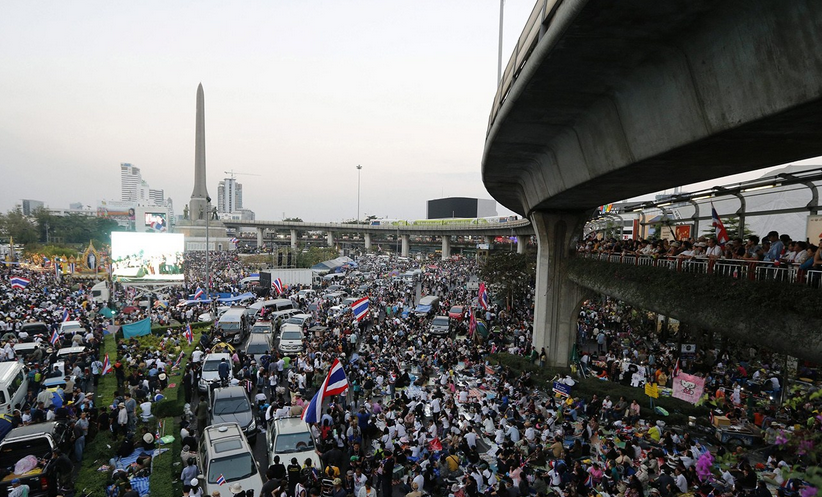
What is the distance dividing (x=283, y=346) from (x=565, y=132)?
623 inches

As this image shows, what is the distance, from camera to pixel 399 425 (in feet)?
37.5

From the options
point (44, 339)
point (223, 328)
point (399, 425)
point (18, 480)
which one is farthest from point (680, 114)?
point (44, 339)

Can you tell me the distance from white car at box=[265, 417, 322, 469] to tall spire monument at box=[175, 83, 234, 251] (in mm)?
75048

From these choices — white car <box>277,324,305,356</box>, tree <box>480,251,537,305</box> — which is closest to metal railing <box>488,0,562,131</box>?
white car <box>277,324,305,356</box>

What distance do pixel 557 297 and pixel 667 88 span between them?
15809mm

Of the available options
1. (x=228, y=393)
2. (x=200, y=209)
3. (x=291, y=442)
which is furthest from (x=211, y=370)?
(x=200, y=209)

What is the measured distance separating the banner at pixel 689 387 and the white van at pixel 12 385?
1926cm

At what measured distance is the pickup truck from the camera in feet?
29.2

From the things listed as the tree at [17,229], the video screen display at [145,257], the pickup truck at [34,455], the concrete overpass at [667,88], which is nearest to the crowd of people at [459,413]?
the pickup truck at [34,455]

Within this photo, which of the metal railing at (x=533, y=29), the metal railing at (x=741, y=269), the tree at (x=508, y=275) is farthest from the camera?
the tree at (x=508, y=275)

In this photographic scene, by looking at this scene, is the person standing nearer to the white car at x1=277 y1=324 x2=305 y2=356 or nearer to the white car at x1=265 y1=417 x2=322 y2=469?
the white car at x1=265 y1=417 x2=322 y2=469

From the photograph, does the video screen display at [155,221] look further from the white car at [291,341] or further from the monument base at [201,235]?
the monument base at [201,235]

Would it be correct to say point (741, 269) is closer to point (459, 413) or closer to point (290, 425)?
point (459, 413)

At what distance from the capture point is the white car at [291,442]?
33.0 ft
